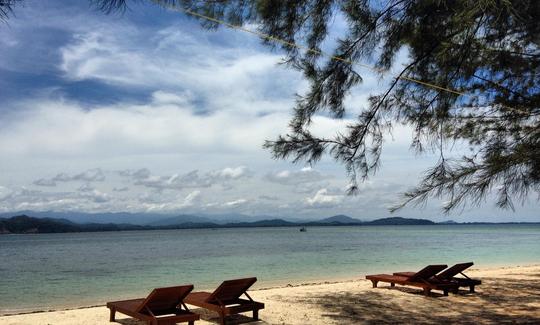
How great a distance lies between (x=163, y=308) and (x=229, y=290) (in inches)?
41.9

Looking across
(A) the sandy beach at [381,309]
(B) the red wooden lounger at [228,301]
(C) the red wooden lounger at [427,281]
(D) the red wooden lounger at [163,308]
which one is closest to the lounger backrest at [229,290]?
(B) the red wooden lounger at [228,301]

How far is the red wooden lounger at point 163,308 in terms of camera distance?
6664 mm

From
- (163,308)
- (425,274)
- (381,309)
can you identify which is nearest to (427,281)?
(425,274)

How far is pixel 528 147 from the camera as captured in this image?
6.94 meters

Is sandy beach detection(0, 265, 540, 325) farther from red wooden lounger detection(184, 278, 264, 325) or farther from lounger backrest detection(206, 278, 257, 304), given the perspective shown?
lounger backrest detection(206, 278, 257, 304)

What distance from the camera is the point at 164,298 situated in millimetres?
6957

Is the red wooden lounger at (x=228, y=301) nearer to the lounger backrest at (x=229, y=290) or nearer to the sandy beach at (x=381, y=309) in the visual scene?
the lounger backrest at (x=229, y=290)

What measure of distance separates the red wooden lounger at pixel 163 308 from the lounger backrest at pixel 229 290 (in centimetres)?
59

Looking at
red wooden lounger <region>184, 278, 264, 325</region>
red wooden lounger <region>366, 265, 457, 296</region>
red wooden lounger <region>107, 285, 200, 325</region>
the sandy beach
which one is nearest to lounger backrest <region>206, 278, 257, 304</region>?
red wooden lounger <region>184, 278, 264, 325</region>

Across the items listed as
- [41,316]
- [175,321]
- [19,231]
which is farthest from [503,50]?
[19,231]

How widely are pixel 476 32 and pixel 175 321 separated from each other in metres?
5.16

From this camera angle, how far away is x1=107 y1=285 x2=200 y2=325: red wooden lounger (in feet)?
21.9

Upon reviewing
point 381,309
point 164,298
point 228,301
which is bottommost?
point 381,309

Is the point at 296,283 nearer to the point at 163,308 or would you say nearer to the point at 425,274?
the point at 425,274
